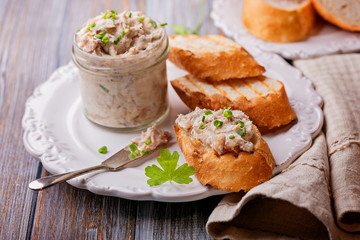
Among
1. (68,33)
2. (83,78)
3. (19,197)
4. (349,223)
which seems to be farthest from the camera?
(68,33)

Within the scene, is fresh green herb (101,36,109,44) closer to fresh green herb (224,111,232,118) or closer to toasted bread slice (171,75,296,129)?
toasted bread slice (171,75,296,129)

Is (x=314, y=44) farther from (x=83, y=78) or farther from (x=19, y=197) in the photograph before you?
(x=19, y=197)

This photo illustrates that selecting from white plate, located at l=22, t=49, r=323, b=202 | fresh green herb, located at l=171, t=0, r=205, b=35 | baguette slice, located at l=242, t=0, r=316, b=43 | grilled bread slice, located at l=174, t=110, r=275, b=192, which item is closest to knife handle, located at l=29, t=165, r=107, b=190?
white plate, located at l=22, t=49, r=323, b=202

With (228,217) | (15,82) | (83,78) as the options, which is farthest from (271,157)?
(15,82)

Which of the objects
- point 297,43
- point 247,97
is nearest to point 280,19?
point 297,43

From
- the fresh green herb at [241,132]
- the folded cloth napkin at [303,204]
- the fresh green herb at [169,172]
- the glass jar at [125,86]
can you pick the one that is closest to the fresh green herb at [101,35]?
the glass jar at [125,86]

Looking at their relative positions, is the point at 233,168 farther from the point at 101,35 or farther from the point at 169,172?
the point at 101,35
